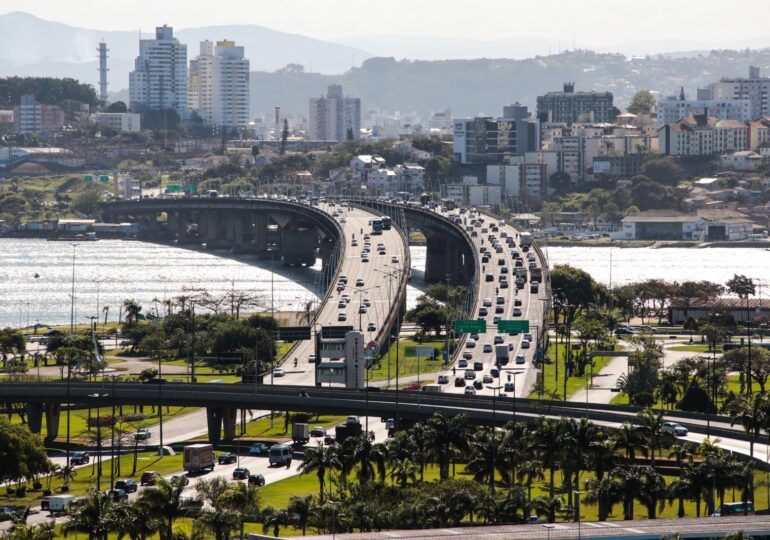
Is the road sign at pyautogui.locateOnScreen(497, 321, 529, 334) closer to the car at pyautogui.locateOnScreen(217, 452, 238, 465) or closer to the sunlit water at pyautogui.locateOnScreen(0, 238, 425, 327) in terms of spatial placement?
the car at pyautogui.locateOnScreen(217, 452, 238, 465)

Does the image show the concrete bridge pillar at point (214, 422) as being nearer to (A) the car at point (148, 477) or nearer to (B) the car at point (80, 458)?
(B) the car at point (80, 458)

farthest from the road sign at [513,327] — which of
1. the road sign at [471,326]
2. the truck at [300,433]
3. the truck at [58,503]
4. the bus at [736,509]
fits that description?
the bus at [736,509]

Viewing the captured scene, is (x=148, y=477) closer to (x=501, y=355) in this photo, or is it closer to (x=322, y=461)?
(x=322, y=461)

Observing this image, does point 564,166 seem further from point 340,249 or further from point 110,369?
point 110,369

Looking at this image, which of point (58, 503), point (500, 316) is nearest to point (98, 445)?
point (58, 503)

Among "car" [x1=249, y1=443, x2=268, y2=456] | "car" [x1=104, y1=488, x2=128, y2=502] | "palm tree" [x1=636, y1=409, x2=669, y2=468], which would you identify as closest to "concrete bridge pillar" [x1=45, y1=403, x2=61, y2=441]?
"car" [x1=249, y1=443, x2=268, y2=456]

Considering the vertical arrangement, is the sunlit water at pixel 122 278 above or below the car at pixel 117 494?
above

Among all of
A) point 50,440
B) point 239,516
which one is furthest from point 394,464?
point 50,440
